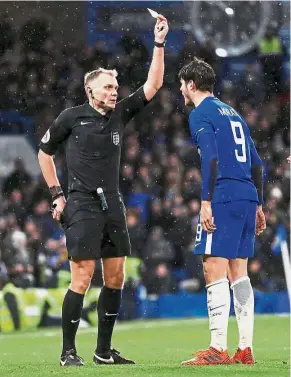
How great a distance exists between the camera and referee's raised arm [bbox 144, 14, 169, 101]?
7.54 metres

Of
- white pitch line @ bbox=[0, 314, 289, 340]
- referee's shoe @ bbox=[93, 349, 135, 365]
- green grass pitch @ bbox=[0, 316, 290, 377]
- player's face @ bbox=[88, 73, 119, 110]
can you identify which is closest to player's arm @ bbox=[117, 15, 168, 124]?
player's face @ bbox=[88, 73, 119, 110]

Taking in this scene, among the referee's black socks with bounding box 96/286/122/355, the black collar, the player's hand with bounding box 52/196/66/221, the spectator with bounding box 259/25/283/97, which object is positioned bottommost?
the referee's black socks with bounding box 96/286/122/355

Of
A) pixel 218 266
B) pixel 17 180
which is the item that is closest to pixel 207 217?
pixel 218 266

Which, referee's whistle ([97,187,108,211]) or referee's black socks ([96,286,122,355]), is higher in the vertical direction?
referee's whistle ([97,187,108,211])

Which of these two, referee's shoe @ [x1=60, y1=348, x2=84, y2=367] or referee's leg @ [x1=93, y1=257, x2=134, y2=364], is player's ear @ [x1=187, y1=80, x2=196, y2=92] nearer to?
referee's leg @ [x1=93, y1=257, x2=134, y2=364]

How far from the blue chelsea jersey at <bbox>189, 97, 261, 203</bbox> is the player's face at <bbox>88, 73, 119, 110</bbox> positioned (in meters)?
0.62

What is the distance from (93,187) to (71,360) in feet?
3.75

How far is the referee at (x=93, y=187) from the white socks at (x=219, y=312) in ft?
2.41

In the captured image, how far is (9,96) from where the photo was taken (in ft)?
65.1

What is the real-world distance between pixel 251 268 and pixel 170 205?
189 cm

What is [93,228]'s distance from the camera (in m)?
7.52

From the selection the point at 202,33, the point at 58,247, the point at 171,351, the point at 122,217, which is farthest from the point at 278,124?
the point at 122,217

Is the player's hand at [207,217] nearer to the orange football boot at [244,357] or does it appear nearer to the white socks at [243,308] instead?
the white socks at [243,308]

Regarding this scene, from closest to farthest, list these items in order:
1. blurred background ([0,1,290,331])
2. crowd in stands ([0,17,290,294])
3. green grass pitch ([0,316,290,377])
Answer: green grass pitch ([0,316,290,377]) → blurred background ([0,1,290,331]) → crowd in stands ([0,17,290,294])
